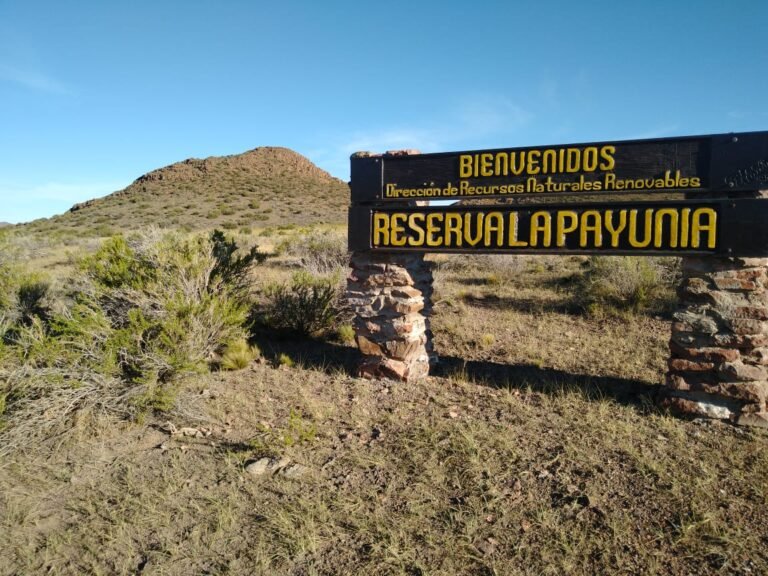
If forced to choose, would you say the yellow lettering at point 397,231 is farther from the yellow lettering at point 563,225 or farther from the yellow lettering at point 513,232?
the yellow lettering at point 563,225

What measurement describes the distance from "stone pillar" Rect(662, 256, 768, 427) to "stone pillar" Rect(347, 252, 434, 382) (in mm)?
2559

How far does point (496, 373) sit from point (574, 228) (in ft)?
6.44

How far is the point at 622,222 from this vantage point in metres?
4.63

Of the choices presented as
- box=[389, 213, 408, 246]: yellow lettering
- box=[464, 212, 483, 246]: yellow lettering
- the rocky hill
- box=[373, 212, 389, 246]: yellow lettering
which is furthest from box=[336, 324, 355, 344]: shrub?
the rocky hill

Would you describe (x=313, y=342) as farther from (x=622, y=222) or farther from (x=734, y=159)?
(x=734, y=159)

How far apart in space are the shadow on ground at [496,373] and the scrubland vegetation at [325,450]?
38 mm

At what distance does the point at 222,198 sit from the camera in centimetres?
4050

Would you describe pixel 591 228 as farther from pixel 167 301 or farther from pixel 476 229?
pixel 167 301

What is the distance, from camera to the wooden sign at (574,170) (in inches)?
168

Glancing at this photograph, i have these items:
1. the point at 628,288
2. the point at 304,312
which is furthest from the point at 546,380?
the point at 628,288

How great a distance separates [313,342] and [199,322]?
2.15 meters

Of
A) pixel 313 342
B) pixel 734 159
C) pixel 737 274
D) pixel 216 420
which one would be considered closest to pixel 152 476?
pixel 216 420

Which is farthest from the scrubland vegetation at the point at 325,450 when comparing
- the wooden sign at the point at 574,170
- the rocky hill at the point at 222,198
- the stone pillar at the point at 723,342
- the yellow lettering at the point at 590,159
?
the rocky hill at the point at 222,198

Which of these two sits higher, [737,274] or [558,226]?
[558,226]
